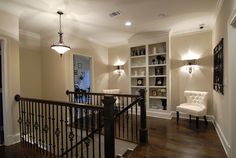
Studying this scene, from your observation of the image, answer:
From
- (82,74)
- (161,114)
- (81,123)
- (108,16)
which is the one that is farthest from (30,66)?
(161,114)

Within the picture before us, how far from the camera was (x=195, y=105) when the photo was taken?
411cm

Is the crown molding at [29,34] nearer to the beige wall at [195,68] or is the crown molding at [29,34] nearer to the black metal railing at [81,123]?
the black metal railing at [81,123]

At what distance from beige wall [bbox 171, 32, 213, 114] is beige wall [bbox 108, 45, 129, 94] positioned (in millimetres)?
1849

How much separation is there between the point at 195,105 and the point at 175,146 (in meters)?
1.79

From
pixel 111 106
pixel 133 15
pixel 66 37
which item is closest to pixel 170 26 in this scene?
pixel 133 15

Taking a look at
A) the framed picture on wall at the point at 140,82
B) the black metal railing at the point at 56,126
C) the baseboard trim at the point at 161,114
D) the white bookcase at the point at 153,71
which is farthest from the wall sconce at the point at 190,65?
the black metal railing at the point at 56,126

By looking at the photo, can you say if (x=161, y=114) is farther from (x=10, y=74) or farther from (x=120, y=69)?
(x=10, y=74)

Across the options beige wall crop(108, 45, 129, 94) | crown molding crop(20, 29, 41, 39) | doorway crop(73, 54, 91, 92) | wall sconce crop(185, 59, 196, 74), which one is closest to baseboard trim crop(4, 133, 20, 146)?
doorway crop(73, 54, 91, 92)

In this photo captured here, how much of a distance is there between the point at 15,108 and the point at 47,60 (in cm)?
198

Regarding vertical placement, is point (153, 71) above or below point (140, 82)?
above

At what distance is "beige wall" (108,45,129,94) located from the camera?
6.00m

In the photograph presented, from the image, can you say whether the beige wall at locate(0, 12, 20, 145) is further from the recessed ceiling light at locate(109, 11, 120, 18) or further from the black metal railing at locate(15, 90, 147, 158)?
the recessed ceiling light at locate(109, 11, 120, 18)

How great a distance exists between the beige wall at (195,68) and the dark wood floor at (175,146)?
1.29 meters

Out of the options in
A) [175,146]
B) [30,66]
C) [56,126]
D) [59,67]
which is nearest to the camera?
[175,146]
